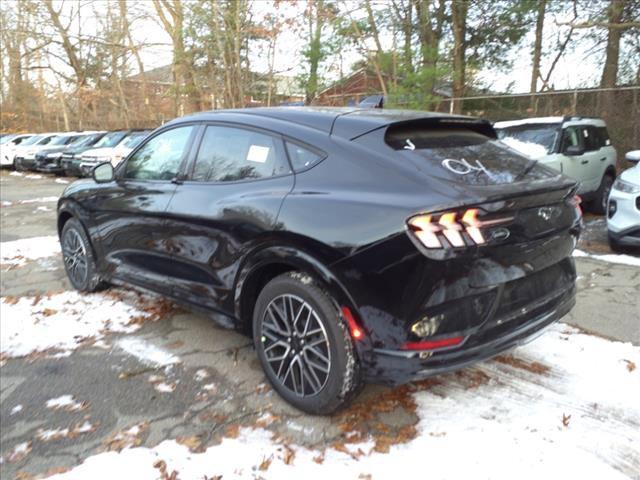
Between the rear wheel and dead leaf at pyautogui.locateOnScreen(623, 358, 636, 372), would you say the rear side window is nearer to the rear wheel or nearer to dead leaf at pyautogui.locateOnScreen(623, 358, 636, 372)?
the rear wheel

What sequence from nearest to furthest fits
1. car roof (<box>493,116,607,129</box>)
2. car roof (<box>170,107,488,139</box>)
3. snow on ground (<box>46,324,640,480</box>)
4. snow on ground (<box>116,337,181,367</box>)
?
snow on ground (<box>46,324,640,480</box>), car roof (<box>170,107,488,139</box>), snow on ground (<box>116,337,181,367</box>), car roof (<box>493,116,607,129</box>)

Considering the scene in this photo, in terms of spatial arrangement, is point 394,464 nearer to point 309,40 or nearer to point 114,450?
point 114,450

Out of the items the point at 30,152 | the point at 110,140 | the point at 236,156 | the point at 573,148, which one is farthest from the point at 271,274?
the point at 30,152

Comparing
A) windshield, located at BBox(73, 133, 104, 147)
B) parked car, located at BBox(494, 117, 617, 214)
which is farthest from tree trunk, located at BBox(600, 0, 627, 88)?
windshield, located at BBox(73, 133, 104, 147)

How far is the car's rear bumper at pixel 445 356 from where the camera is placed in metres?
2.38

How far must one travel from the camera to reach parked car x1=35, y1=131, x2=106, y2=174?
18609 millimetres

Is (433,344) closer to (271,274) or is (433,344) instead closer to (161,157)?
(271,274)

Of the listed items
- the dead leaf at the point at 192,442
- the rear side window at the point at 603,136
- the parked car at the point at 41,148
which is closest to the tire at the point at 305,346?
the dead leaf at the point at 192,442

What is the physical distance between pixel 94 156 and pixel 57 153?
3.69 m

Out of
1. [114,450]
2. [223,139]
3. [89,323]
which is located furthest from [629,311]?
[89,323]

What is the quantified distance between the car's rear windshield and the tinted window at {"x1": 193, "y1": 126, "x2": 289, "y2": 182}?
0.72 m

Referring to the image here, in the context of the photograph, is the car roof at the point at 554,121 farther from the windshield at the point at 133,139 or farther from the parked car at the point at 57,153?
the parked car at the point at 57,153

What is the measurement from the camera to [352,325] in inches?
99.3

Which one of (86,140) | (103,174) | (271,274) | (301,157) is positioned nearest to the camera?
(301,157)
